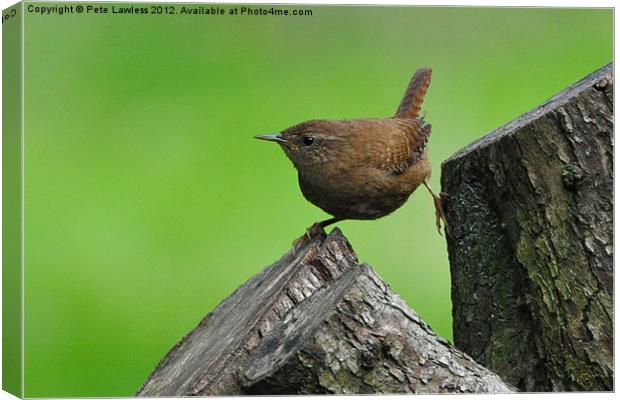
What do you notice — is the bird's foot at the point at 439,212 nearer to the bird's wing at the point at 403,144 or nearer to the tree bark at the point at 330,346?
the bird's wing at the point at 403,144

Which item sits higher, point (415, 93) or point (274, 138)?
point (415, 93)

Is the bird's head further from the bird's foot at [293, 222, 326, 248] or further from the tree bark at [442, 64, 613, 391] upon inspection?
the tree bark at [442, 64, 613, 391]

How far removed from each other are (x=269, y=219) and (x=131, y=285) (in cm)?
81

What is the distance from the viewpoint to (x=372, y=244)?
576 centimetres

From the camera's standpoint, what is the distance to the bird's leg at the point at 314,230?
4660 millimetres

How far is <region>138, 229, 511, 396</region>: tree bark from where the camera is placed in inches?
147

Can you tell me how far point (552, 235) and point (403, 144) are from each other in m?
1.05

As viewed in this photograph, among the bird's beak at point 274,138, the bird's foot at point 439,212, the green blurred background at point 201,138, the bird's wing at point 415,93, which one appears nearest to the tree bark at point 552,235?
the bird's foot at point 439,212

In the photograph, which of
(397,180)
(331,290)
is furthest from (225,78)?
(331,290)

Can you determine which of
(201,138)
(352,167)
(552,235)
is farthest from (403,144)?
(201,138)

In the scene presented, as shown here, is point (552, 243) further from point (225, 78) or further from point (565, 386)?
point (225, 78)

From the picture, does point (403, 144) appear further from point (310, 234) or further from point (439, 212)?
point (310, 234)

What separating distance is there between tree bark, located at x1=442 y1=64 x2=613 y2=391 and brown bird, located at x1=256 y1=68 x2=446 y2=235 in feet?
1.54

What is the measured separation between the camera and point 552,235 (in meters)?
4.35
